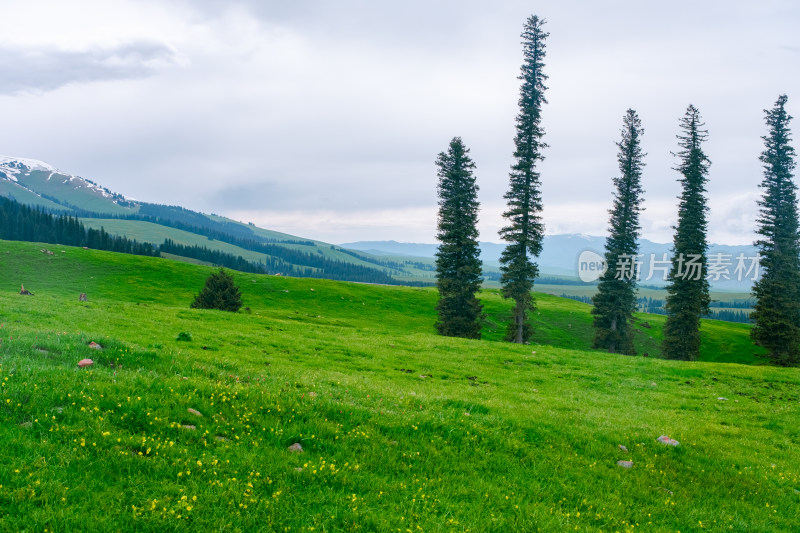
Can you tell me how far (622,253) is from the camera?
54.3 metres

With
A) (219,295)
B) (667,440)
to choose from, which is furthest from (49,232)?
(667,440)

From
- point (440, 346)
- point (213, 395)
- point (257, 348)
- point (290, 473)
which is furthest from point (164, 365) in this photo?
point (440, 346)

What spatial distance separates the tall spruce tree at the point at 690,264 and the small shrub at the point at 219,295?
51.2 metres

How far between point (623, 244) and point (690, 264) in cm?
761

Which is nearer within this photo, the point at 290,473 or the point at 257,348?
the point at 290,473

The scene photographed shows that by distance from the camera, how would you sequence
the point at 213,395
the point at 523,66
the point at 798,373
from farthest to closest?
1. the point at 523,66
2. the point at 798,373
3. the point at 213,395

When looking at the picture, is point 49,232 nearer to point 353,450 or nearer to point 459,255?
point 459,255

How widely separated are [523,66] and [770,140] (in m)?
32.0

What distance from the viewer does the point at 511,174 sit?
43625 mm

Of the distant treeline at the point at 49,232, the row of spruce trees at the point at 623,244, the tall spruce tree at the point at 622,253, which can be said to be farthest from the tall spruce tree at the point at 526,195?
the distant treeline at the point at 49,232

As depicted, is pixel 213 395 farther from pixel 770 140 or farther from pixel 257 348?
pixel 770 140

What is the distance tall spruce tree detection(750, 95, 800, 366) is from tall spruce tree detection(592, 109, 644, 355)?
1341 cm

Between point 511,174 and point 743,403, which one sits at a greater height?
point 511,174

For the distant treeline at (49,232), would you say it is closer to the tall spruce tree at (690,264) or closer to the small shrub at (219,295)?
the small shrub at (219,295)
